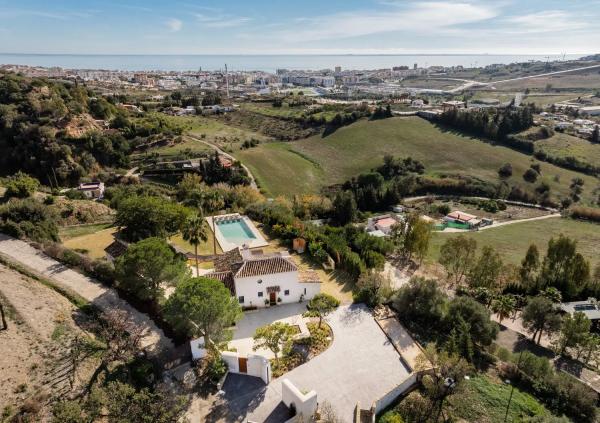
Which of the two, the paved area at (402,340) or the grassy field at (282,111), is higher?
→ the grassy field at (282,111)

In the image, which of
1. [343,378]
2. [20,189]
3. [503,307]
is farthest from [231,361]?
[20,189]

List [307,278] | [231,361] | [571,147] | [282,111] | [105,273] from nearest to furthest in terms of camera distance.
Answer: [231,361] → [105,273] → [307,278] → [571,147] → [282,111]

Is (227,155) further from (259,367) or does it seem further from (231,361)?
(259,367)

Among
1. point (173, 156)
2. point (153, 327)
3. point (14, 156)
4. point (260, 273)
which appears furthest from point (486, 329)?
point (14, 156)

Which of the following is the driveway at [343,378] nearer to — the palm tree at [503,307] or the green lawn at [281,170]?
the palm tree at [503,307]

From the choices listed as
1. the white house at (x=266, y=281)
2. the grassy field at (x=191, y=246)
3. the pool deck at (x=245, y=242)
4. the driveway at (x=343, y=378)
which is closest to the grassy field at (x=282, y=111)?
the pool deck at (x=245, y=242)

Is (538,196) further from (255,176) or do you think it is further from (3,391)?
(3,391)
